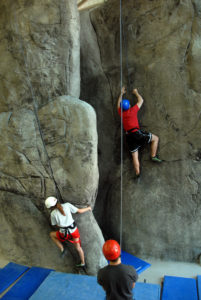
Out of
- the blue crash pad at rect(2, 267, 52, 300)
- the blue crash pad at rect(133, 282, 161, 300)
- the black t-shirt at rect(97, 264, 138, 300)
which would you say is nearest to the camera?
the black t-shirt at rect(97, 264, 138, 300)

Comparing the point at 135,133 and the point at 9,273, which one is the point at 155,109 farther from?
the point at 9,273

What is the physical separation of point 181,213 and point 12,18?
390cm

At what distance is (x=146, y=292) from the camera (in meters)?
3.32

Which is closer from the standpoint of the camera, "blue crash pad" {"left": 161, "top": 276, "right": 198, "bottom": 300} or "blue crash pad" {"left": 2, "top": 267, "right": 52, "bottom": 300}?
"blue crash pad" {"left": 161, "top": 276, "right": 198, "bottom": 300}

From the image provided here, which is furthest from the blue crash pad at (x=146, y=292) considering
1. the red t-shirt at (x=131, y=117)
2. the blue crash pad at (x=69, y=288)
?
the red t-shirt at (x=131, y=117)

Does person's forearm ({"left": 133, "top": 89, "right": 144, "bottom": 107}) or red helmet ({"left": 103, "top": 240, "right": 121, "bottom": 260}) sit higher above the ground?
person's forearm ({"left": 133, "top": 89, "right": 144, "bottom": 107})

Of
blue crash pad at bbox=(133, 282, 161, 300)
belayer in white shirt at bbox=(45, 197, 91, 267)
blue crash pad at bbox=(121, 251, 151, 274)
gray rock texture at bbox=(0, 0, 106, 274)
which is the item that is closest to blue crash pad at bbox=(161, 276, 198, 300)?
blue crash pad at bbox=(133, 282, 161, 300)

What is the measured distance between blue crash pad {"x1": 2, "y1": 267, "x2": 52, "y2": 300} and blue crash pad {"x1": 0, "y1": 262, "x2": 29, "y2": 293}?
Result: 0.46 feet

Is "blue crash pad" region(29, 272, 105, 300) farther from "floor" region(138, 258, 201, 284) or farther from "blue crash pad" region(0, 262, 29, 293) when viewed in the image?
"floor" region(138, 258, 201, 284)

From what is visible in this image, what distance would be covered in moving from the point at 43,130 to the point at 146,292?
8.37 feet

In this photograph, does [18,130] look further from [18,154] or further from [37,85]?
[37,85]

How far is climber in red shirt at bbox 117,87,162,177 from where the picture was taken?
412 centimetres

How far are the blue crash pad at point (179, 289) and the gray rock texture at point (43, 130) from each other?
0.98 meters

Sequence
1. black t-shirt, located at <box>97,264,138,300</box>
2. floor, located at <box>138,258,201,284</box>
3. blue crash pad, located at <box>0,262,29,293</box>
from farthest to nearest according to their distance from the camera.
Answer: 1. floor, located at <box>138,258,201,284</box>
2. blue crash pad, located at <box>0,262,29,293</box>
3. black t-shirt, located at <box>97,264,138,300</box>
